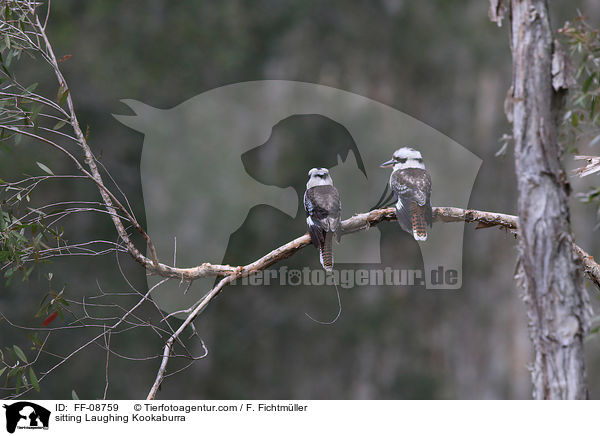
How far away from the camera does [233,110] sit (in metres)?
4.52

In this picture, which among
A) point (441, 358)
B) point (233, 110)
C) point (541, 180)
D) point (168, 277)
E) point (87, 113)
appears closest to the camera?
point (541, 180)

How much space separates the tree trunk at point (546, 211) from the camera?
36.5 inches

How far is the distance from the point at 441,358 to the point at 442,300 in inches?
19.4

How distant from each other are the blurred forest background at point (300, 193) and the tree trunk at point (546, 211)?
3088 mm

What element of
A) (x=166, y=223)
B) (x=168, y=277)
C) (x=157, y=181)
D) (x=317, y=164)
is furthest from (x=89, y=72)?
(x=168, y=277)

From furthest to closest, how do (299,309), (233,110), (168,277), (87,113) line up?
(299,309) < (233,110) < (87,113) < (168,277)

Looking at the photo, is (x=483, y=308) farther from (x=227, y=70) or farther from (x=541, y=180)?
(x=541, y=180)

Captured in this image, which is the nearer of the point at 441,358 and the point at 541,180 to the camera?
the point at 541,180

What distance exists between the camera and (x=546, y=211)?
0.94 m

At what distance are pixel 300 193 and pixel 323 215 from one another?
2784mm

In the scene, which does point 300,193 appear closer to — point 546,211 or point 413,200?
point 413,200
